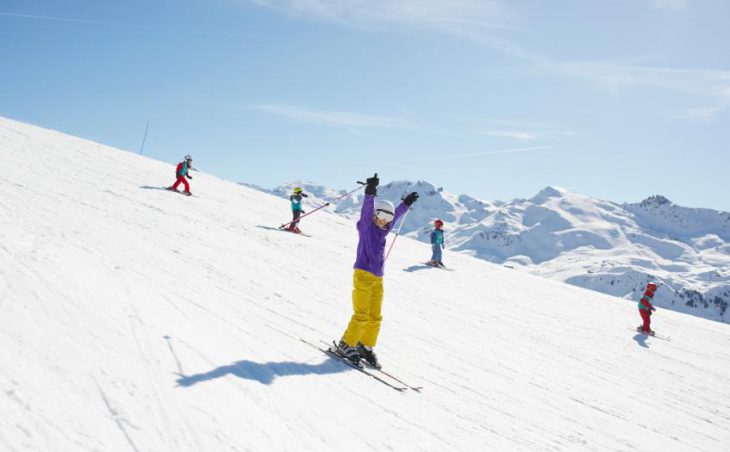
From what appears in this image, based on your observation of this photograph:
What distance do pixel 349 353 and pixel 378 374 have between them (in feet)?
1.49

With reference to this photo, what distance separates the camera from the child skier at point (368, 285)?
5.93 meters

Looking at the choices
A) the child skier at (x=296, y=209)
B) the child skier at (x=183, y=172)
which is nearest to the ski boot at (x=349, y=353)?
the child skier at (x=296, y=209)

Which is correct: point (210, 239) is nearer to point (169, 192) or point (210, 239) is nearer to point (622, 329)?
point (169, 192)

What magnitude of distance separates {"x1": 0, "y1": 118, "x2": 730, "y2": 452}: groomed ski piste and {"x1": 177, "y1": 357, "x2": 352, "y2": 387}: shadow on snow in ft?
0.08

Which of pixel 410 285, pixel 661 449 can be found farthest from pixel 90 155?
pixel 661 449

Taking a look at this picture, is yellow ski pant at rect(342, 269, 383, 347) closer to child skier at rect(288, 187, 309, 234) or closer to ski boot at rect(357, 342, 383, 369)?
ski boot at rect(357, 342, 383, 369)

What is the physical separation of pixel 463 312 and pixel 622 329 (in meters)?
4.96

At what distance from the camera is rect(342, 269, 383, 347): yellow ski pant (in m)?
5.96

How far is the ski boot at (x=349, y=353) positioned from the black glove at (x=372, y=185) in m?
2.05

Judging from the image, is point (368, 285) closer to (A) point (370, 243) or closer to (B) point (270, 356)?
(A) point (370, 243)

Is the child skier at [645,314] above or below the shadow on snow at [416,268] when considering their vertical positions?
above

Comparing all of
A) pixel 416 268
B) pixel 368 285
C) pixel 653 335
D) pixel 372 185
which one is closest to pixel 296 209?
pixel 416 268

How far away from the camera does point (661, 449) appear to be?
17.7 ft

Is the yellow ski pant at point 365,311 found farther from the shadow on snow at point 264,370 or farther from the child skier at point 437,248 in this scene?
the child skier at point 437,248
